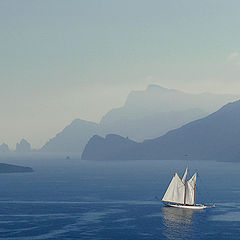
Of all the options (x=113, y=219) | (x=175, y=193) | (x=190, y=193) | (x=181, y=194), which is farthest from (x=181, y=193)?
(x=113, y=219)

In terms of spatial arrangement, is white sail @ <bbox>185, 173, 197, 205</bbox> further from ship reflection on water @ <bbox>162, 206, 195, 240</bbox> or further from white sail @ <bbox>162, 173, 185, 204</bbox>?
ship reflection on water @ <bbox>162, 206, 195, 240</bbox>

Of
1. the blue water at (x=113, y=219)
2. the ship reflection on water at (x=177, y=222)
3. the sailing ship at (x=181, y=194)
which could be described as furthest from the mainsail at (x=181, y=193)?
the blue water at (x=113, y=219)

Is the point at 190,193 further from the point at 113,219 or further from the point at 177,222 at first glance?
the point at 113,219

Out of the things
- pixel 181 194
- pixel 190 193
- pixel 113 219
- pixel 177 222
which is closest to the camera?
pixel 177 222

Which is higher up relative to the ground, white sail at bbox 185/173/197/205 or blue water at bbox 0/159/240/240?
white sail at bbox 185/173/197/205

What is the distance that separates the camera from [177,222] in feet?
444

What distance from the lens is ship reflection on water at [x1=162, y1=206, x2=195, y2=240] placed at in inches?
4675

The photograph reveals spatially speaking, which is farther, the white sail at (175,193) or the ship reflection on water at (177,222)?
the white sail at (175,193)

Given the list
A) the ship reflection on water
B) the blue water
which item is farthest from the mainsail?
the blue water

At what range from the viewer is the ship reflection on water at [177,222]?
390ft

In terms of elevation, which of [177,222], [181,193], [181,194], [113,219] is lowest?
[177,222]

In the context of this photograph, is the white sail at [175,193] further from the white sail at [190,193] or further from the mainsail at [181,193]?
the white sail at [190,193]

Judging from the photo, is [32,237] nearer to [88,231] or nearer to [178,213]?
[88,231]

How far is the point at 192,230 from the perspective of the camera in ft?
405
